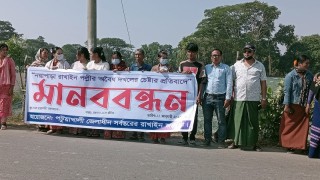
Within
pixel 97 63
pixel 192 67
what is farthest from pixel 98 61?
pixel 192 67

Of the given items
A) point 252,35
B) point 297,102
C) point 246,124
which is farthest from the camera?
point 252,35

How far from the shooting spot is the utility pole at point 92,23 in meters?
8.05

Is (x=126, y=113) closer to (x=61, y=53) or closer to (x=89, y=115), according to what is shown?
(x=89, y=115)

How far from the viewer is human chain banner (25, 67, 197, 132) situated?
6430mm

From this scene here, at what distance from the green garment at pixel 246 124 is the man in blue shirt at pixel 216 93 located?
9.6 inches

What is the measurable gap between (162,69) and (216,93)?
1.05 m

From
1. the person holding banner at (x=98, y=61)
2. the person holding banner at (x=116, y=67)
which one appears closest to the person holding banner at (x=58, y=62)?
the person holding banner at (x=98, y=61)

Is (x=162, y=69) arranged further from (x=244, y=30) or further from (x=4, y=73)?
(x=244, y=30)

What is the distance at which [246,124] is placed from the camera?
6.18m

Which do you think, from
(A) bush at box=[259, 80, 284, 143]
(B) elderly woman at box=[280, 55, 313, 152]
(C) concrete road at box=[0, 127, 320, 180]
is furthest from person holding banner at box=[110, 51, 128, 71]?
(B) elderly woman at box=[280, 55, 313, 152]

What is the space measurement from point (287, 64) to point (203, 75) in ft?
230

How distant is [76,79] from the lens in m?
6.84

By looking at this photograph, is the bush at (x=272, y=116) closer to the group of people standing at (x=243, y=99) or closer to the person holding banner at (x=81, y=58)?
the group of people standing at (x=243, y=99)

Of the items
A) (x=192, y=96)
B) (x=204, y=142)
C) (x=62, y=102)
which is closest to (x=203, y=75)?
(x=192, y=96)
